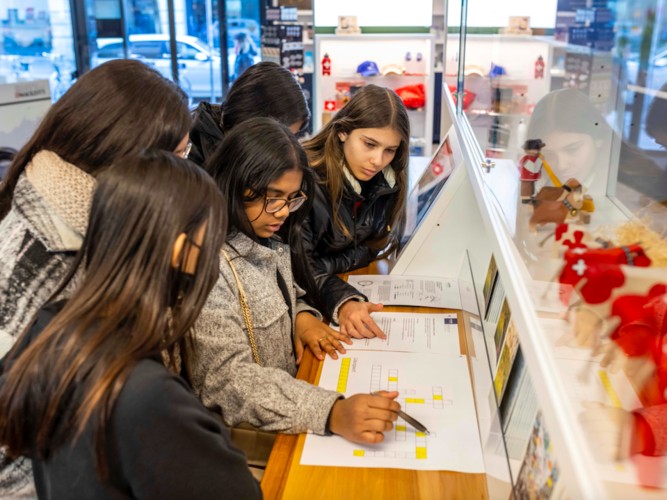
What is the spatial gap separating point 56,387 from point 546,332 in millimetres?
569

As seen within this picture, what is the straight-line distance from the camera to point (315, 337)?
1373 millimetres

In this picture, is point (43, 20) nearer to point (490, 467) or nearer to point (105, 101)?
point (105, 101)

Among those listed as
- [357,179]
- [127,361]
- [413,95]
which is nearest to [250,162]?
[127,361]

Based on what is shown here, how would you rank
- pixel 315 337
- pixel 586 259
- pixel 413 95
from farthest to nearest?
pixel 413 95
pixel 315 337
pixel 586 259

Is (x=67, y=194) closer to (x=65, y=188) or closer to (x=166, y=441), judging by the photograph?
(x=65, y=188)

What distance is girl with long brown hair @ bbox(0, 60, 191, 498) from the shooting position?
82cm

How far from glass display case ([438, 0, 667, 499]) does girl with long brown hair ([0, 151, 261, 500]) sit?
42 cm

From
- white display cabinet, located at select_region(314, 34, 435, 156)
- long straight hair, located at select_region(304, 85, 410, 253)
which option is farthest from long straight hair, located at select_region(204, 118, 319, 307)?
white display cabinet, located at select_region(314, 34, 435, 156)

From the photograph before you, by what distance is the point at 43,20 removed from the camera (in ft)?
19.2

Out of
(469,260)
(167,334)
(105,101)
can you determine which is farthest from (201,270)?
(469,260)

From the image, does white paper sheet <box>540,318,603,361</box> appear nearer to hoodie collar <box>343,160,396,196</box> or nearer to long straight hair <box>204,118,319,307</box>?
long straight hair <box>204,118,319,307</box>

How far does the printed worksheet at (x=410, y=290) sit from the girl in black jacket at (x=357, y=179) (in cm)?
14

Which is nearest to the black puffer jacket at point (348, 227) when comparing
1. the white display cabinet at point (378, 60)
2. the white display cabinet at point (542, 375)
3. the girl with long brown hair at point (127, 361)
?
the white display cabinet at point (542, 375)

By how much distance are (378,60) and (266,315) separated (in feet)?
14.3
